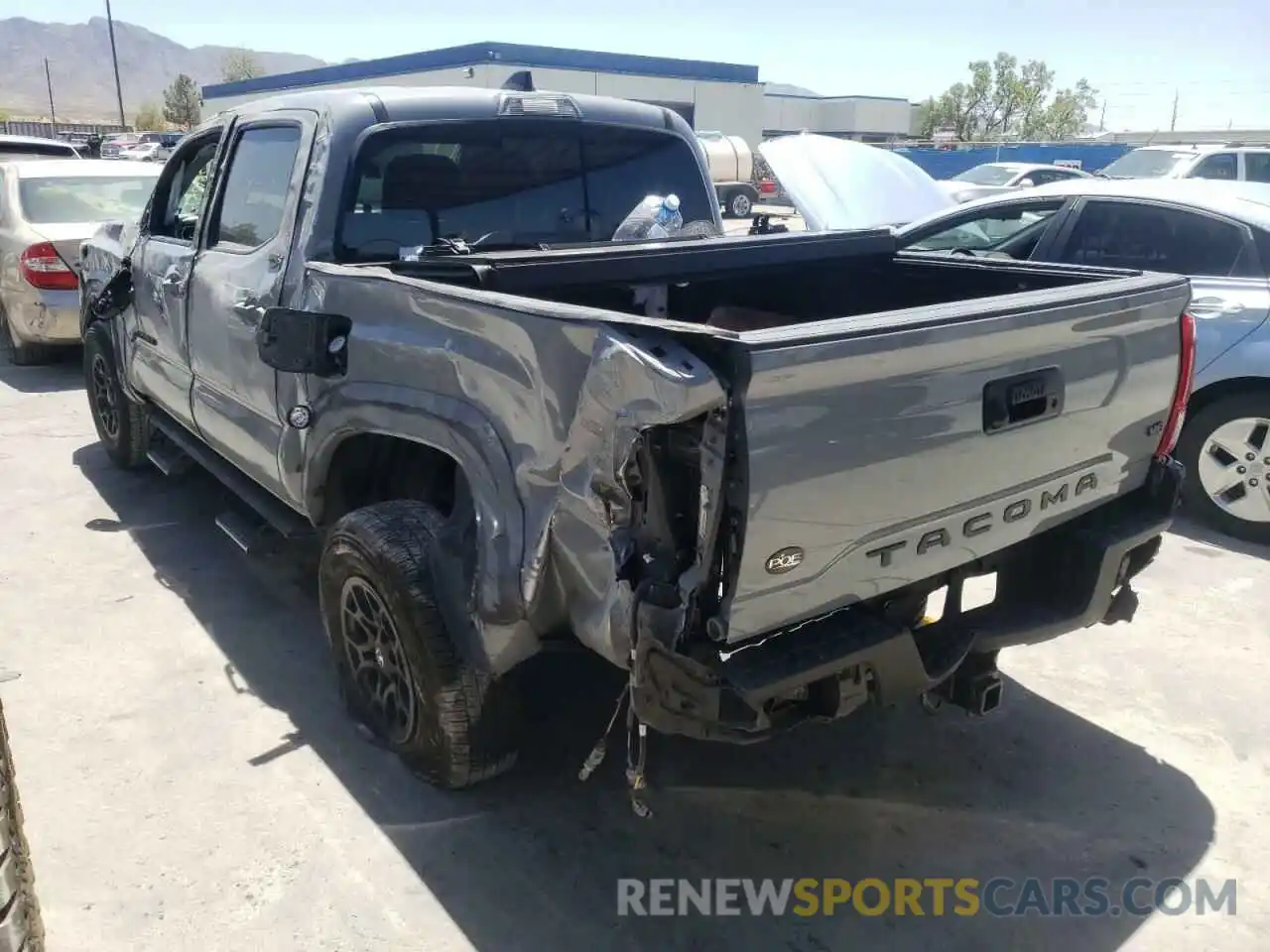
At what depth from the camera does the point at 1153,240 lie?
217 inches

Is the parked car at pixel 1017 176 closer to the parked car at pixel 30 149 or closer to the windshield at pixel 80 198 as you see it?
the windshield at pixel 80 198

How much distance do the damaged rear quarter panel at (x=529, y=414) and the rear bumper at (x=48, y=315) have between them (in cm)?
634

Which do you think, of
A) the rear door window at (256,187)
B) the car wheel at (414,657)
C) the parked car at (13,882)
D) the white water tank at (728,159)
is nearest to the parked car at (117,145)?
the white water tank at (728,159)

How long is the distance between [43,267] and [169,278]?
4.42m

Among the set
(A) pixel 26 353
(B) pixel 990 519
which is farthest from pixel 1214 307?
(A) pixel 26 353

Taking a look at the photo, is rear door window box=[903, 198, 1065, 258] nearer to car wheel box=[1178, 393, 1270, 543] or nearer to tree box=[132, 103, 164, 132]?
car wheel box=[1178, 393, 1270, 543]

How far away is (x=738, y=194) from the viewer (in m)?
30.7

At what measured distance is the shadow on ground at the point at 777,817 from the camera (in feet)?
8.71

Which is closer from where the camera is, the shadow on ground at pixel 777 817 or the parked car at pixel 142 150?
the shadow on ground at pixel 777 817

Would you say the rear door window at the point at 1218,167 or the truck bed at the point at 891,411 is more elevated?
the rear door window at the point at 1218,167

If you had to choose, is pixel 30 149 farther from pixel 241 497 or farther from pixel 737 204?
pixel 737 204

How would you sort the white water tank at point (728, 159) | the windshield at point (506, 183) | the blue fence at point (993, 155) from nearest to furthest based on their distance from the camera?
the windshield at point (506, 183) → the white water tank at point (728, 159) → the blue fence at point (993, 155)

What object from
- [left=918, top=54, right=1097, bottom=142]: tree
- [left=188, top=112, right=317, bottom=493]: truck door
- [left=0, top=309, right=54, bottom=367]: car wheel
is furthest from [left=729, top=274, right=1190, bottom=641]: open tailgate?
[left=918, top=54, right=1097, bottom=142]: tree
